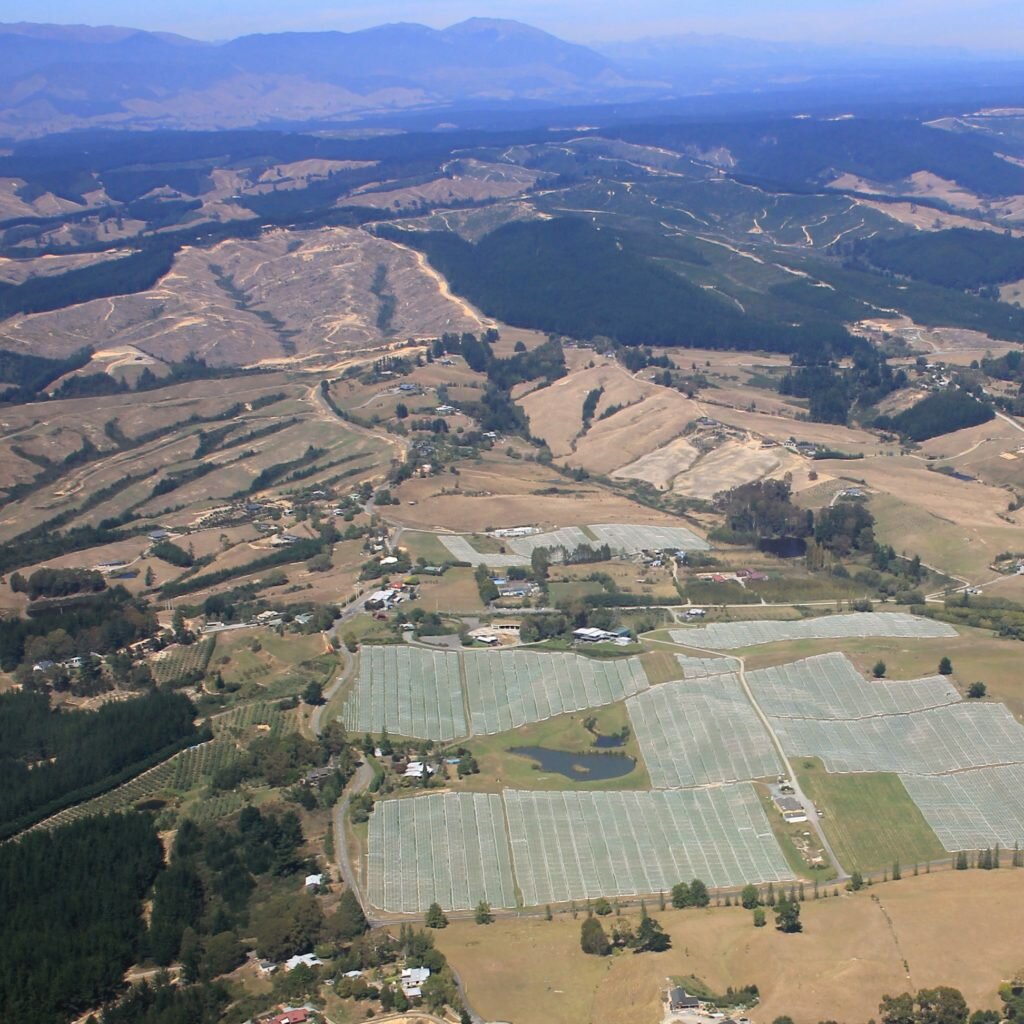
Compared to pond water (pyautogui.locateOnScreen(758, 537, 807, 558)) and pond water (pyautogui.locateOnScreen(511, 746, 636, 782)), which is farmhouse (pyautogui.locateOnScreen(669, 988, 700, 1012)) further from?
pond water (pyautogui.locateOnScreen(758, 537, 807, 558))

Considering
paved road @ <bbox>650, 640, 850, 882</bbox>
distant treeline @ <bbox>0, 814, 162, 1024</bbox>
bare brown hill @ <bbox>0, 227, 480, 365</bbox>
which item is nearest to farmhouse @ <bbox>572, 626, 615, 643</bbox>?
paved road @ <bbox>650, 640, 850, 882</bbox>

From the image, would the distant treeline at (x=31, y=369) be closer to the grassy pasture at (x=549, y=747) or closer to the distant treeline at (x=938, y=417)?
the distant treeline at (x=938, y=417)

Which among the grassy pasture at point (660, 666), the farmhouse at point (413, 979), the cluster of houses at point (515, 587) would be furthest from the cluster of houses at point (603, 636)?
the farmhouse at point (413, 979)

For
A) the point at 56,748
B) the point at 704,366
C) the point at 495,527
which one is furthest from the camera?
the point at 704,366

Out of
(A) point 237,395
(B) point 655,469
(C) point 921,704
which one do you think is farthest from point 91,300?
(C) point 921,704

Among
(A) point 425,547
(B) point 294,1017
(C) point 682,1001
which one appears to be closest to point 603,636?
(A) point 425,547

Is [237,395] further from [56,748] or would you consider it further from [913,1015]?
[913,1015]
